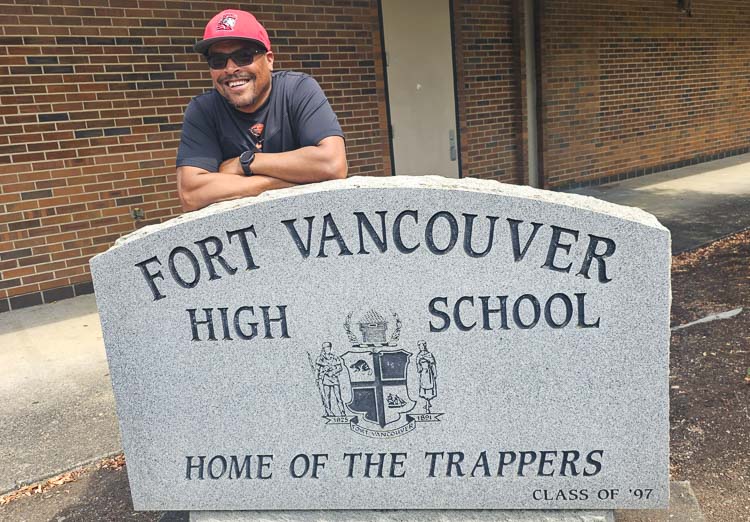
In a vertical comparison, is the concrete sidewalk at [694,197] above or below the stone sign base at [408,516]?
below

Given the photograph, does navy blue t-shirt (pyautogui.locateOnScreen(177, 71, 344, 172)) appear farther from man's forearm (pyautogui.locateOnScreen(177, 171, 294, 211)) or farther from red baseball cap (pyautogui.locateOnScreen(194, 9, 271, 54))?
red baseball cap (pyautogui.locateOnScreen(194, 9, 271, 54))

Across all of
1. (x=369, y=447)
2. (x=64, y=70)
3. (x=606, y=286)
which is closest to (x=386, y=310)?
(x=369, y=447)

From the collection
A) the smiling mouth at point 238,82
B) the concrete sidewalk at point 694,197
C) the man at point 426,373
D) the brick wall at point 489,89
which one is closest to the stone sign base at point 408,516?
the man at point 426,373

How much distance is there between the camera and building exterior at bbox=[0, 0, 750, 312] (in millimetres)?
5359

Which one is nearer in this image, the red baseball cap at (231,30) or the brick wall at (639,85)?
the red baseball cap at (231,30)

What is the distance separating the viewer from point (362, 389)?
6.91ft

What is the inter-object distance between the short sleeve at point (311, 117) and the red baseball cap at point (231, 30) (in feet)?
0.79

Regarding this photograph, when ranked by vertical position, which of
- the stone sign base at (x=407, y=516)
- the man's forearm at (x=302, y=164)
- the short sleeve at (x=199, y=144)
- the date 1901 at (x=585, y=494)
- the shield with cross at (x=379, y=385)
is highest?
the short sleeve at (x=199, y=144)

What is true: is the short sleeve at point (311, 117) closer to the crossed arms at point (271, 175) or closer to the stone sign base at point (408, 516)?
the crossed arms at point (271, 175)

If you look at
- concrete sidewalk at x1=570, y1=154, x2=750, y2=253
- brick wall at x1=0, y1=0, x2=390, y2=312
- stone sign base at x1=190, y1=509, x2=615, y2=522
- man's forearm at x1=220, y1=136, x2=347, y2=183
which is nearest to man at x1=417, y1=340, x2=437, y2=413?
stone sign base at x1=190, y1=509, x2=615, y2=522

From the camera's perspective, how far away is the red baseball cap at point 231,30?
2258mm

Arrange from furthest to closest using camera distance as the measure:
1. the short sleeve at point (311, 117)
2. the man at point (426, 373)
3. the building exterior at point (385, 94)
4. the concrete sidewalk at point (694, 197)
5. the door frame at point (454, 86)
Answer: the door frame at point (454, 86)
the concrete sidewalk at point (694, 197)
the building exterior at point (385, 94)
the short sleeve at point (311, 117)
the man at point (426, 373)

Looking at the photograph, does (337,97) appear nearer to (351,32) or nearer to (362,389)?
(351,32)

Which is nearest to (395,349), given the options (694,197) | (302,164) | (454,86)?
(302,164)
